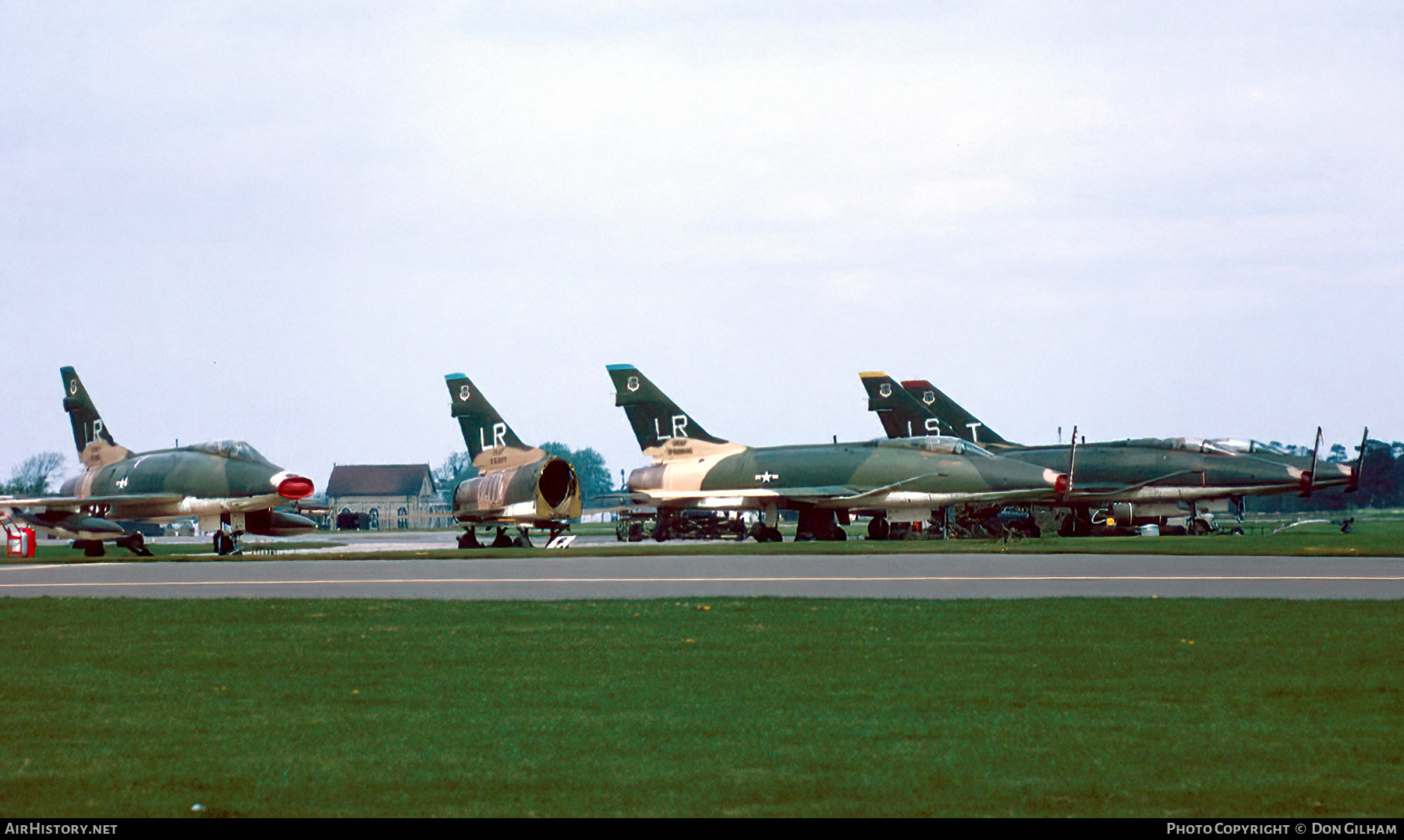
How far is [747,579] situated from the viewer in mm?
21094

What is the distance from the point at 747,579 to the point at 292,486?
22.6 meters

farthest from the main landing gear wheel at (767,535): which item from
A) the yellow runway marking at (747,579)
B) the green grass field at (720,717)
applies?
the green grass field at (720,717)

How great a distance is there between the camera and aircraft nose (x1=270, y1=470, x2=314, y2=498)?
131ft

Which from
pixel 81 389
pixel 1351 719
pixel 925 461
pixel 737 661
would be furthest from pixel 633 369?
pixel 1351 719

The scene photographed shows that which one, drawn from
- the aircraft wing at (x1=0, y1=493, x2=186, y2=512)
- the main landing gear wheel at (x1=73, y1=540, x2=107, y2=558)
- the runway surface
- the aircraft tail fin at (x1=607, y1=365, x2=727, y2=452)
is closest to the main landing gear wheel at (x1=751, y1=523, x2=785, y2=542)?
the aircraft tail fin at (x1=607, y1=365, x2=727, y2=452)

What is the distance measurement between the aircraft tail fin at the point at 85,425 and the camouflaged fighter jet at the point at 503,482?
12.2 meters

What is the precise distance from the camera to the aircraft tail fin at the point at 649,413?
165 feet

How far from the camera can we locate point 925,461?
42875 millimetres

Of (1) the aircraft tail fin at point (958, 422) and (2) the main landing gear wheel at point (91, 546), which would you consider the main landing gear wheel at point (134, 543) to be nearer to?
(2) the main landing gear wheel at point (91, 546)

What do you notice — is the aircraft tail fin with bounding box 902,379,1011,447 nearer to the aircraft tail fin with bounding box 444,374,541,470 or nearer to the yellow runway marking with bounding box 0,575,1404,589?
the aircraft tail fin with bounding box 444,374,541,470

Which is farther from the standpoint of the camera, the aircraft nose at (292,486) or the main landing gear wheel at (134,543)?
the main landing gear wheel at (134,543)

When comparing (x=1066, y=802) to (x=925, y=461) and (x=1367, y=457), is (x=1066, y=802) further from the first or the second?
(x=1367, y=457)

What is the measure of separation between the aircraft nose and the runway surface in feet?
33.1

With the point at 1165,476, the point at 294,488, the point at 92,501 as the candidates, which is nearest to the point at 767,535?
the point at 1165,476
